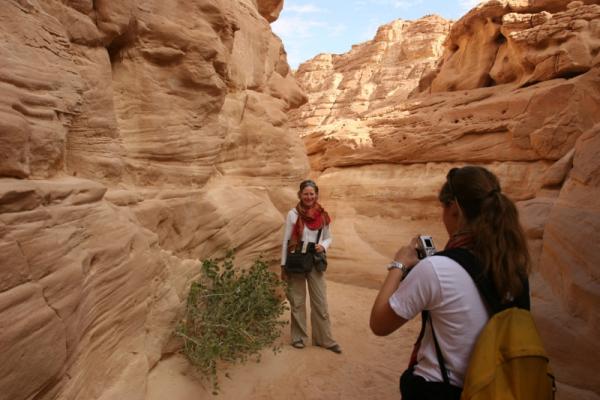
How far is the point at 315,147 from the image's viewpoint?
13000 mm

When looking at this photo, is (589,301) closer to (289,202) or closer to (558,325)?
(558,325)

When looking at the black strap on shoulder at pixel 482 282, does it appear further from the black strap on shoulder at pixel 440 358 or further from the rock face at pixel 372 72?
the rock face at pixel 372 72

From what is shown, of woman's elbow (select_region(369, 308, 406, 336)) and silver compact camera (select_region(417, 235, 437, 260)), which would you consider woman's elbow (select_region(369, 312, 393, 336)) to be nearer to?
woman's elbow (select_region(369, 308, 406, 336))

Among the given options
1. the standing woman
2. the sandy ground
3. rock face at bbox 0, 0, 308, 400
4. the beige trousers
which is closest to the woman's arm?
rock face at bbox 0, 0, 308, 400

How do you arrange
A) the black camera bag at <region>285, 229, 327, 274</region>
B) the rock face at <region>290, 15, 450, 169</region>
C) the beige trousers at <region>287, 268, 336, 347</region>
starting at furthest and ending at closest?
1. the rock face at <region>290, 15, 450, 169</region>
2. the beige trousers at <region>287, 268, 336, 347</region>
3. the black camera bag at <region>285, 229, 327, 274</region>

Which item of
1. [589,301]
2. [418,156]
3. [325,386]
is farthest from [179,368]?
[418,156]

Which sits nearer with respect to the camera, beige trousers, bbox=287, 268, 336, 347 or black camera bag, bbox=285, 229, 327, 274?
black camera bag, bbox=285, 229, 327, 274

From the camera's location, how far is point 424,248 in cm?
192

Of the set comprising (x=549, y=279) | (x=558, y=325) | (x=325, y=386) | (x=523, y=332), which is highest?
(x=523, y=332)

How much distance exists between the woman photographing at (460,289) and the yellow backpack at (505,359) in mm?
35

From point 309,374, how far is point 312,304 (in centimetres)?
84

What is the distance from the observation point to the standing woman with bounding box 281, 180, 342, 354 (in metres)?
4.84

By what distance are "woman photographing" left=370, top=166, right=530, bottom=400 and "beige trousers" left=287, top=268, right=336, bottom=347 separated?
3.13 metres

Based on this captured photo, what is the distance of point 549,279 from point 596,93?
6.79m
